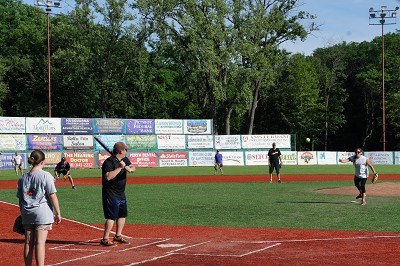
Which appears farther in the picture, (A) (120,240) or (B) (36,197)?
(A) (120,240)

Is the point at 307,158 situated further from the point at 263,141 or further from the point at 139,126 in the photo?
the point at 139,126

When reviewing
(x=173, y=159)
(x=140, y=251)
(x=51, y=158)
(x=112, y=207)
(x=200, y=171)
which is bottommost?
(x=140, y=251)

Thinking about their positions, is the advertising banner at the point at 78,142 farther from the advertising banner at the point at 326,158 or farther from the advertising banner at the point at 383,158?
the advertising banner at the point at 383,158

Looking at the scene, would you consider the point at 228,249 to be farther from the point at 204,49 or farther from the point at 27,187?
the point at 204,49

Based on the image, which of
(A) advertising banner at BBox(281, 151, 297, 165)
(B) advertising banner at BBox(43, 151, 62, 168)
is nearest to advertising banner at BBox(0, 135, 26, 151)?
(B) advertising banner at BBox(43, 151, 62, 168)

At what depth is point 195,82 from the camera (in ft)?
268

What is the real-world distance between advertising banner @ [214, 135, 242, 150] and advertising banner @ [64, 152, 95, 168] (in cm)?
1226

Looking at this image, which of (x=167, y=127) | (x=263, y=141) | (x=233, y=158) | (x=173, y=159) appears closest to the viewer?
(x=173, y=159)

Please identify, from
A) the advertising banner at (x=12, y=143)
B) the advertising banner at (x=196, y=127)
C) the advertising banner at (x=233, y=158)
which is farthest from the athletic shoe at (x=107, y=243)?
the advertising banner at (x=233, y=158)

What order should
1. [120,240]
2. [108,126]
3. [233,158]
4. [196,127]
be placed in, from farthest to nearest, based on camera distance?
1. [233,158]
2. [196,127]
3. [108,126]
4. [120,240]

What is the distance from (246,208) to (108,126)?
128ft

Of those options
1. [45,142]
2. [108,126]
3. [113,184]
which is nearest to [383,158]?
[108,126]

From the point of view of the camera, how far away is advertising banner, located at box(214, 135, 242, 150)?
202 feet

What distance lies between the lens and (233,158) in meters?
62.4
